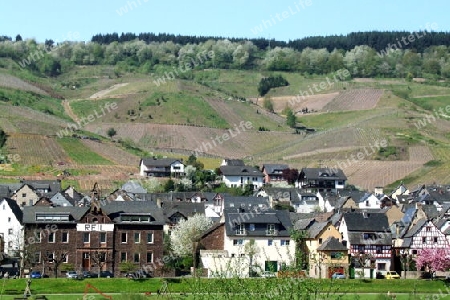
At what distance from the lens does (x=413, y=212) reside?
83.7m

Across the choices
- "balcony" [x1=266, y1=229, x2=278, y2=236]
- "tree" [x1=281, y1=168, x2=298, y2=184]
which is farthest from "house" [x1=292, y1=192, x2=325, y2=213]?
"balcony" [x1=266, y1=229, x2=278, y2=236]

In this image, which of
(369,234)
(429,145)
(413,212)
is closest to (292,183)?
(429,145)

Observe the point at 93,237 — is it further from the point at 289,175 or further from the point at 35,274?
the point at 289,175

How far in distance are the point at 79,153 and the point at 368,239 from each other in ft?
288

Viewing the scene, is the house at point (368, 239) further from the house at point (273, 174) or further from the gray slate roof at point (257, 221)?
the house at point (273, 174)

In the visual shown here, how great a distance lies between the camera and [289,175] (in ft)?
449

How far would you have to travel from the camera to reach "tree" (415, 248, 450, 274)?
67125 mm

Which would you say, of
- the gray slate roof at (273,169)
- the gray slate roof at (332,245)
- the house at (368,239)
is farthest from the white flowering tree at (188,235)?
the gray slate roof at (273,169)

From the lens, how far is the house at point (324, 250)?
214 ft

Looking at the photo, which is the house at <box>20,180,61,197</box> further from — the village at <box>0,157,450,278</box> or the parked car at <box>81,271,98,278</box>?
the parked car at <box>81,271,98,278</box>

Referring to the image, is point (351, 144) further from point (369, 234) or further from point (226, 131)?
point (369, 234)

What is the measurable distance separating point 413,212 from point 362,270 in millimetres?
18515

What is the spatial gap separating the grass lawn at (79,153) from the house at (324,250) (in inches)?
3050

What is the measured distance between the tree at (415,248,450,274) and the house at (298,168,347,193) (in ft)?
204
